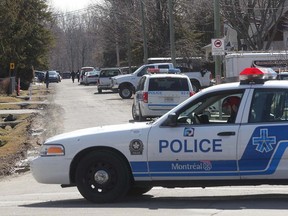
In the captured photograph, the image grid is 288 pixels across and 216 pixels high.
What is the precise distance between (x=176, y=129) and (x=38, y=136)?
12.9 m

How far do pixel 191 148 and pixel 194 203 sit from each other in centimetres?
80

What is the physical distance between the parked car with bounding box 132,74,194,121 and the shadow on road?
14.2 metres

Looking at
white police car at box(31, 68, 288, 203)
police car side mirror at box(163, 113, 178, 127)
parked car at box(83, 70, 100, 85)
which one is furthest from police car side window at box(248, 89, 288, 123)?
parked car at box(83, 70, 100, 85)

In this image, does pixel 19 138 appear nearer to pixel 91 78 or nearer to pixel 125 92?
pixel 125 92

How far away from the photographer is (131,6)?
208ft

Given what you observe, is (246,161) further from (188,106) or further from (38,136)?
(38,136)

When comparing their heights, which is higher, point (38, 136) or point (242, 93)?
point (242, 93)

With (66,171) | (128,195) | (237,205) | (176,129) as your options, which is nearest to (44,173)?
(66,171)

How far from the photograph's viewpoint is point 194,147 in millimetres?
8867

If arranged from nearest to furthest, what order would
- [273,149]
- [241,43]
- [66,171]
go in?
1. [273,149]
2. [66,171]
3. [241,43]

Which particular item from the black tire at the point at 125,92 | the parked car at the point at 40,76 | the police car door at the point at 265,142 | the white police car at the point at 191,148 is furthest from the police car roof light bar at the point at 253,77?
the parked car at the point at 40,76

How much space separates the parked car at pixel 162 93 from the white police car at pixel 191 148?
1470 centimetres

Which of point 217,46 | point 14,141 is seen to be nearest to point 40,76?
point 217,46

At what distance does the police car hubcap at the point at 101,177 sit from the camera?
9.20 m
